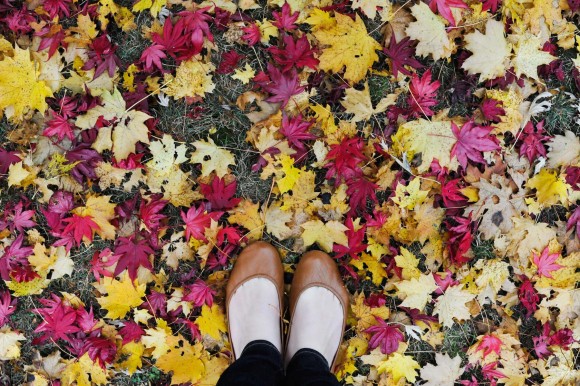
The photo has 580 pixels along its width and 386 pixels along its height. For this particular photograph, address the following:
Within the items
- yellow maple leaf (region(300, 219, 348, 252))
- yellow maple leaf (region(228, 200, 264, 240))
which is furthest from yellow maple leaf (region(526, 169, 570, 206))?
yellow maple leaf (region(228, 200, 264, 240))

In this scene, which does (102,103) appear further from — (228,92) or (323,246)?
(323,246)

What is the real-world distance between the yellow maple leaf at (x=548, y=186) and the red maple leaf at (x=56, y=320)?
2312 millimetres

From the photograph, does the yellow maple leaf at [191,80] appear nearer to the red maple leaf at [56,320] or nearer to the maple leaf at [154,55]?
the maple leaf at [154,55]

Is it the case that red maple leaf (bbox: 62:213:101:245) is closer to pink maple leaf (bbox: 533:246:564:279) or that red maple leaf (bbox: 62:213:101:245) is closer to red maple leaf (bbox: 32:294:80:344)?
red maple leaf (bbox: 32:294:80:344)

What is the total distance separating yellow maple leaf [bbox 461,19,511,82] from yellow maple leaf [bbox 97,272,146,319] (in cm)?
187

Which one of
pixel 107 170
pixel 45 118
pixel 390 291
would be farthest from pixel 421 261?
pixel 45 118

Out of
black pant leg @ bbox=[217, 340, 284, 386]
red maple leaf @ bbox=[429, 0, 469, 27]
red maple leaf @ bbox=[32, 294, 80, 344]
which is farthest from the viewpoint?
red maple leaf @ bbox=[32, 294, 80, 344]

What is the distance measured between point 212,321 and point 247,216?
0.55 m

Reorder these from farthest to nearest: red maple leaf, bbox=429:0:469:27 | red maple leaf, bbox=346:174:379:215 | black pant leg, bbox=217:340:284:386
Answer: red maple leaf, bbox=346:174:379:215 < red maple leaf, bbox=429:0:469:27 < black pant leg, bbox=217:340:284:386

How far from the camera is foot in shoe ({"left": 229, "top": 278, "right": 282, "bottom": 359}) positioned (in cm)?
211

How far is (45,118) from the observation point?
84.8 inches

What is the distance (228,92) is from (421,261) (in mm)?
1258

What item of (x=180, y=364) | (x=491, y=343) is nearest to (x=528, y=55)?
(x=491, y=343)

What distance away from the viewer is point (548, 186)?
210 centimetres
